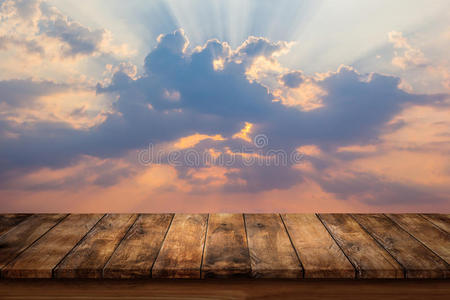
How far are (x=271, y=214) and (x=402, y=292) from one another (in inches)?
31.0

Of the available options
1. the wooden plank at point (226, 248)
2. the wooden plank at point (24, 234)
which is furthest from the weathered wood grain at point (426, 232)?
the wooden plank at point (24, 234)

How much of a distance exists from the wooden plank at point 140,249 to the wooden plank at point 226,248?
8.6 inches

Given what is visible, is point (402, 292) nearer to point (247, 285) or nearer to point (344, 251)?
point (344, 251)

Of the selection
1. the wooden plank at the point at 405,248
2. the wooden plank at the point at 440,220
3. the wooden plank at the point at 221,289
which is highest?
the wooden plank at the point at 440,220

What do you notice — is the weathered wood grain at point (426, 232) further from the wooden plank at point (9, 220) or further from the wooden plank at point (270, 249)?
the wooden plank at point (9, 220)

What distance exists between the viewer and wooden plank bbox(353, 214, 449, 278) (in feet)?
4.67

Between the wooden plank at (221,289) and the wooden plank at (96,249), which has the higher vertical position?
the wooden plank at (96,249)

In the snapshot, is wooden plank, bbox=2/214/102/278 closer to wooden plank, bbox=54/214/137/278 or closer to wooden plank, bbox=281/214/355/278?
wooden plank, bbox=54/214/137/278

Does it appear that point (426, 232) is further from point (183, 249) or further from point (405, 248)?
point (183, 249)

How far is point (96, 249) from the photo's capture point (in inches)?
61.3

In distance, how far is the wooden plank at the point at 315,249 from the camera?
4.59 ft

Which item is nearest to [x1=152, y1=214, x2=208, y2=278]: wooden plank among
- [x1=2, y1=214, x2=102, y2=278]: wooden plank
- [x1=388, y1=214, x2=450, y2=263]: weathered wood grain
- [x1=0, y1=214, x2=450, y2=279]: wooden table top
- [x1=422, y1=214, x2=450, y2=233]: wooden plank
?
[x1=0, y1=214, x2=450, y2=279]: wooden table top

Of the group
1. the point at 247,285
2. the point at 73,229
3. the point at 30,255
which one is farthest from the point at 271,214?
the point at 30,255

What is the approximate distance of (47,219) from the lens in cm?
195
